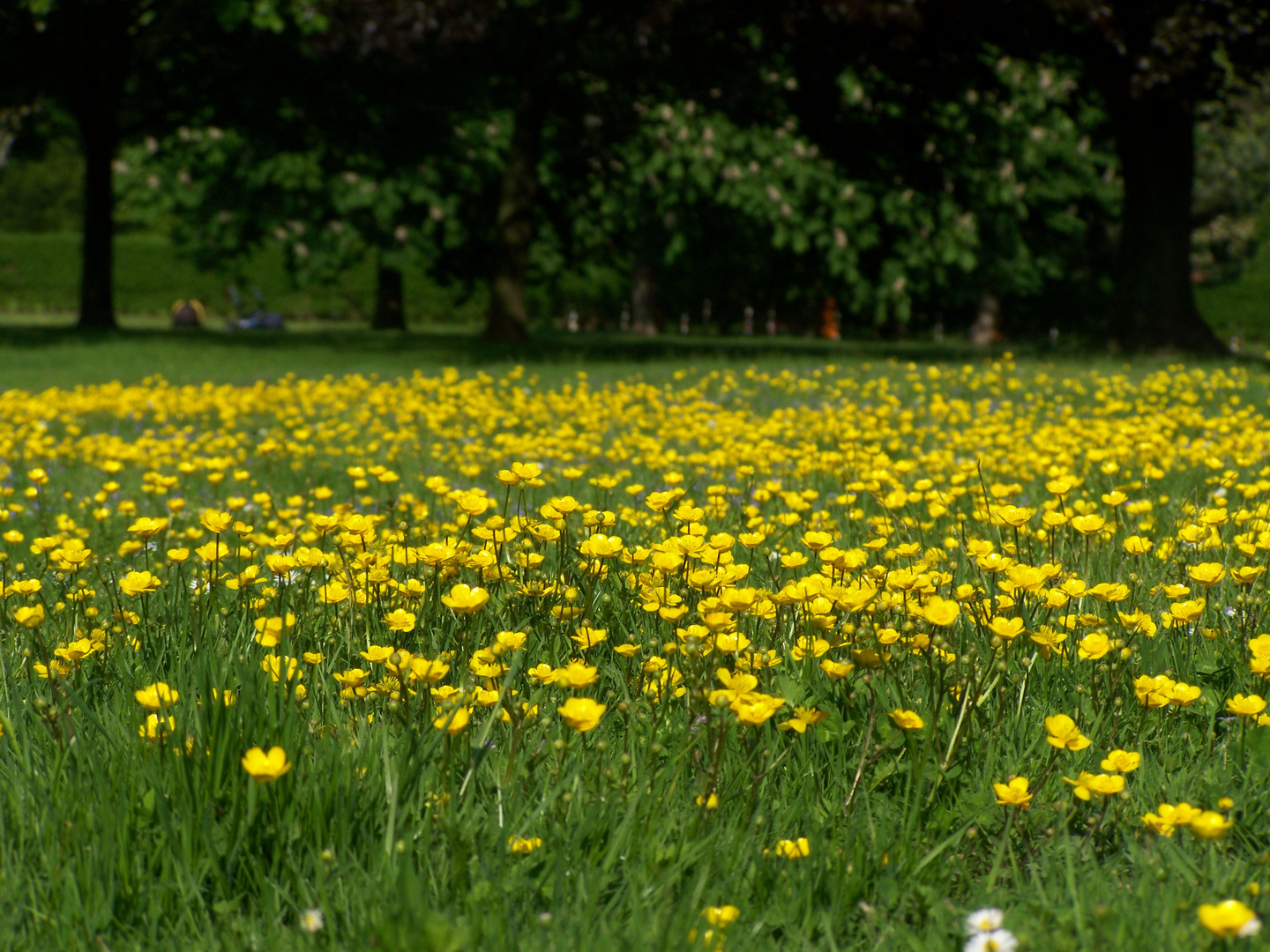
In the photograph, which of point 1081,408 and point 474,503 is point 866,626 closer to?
point 474,503

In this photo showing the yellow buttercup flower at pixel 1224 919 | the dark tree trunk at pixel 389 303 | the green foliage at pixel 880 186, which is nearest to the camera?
the yellow buttercup flower at pixel 1224 919

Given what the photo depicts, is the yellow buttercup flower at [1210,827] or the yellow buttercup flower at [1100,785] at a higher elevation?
the yellow buttercup flower at [1210,827]

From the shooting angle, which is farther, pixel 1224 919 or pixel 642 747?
pixel 642 747

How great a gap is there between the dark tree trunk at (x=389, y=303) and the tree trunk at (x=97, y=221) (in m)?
7.06

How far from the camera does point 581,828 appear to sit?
5.85 ft

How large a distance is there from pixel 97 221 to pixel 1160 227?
1903 cm

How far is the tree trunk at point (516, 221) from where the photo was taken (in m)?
18.5

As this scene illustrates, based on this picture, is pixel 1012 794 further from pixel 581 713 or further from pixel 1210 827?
pixel 581 713

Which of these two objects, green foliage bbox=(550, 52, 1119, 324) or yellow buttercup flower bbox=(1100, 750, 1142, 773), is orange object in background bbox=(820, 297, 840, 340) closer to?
green foliage bbox=(550, 52, 1119, 324)

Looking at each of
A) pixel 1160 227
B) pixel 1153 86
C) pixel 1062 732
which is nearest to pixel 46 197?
pixel 1160 227

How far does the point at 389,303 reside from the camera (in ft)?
94.4

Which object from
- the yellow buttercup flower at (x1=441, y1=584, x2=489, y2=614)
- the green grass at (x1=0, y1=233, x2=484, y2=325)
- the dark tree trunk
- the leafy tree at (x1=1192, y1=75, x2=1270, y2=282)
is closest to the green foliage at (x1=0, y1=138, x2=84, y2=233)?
the green grass at (x1=0, y1=233, x2=484, y2=325)

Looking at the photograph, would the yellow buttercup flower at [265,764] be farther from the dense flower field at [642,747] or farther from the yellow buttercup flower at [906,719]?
the yellow buttercup flower at [906,719]

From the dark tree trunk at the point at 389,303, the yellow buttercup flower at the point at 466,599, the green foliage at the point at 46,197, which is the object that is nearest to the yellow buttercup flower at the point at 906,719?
the yellow buttercup flower at the point at 466,599
